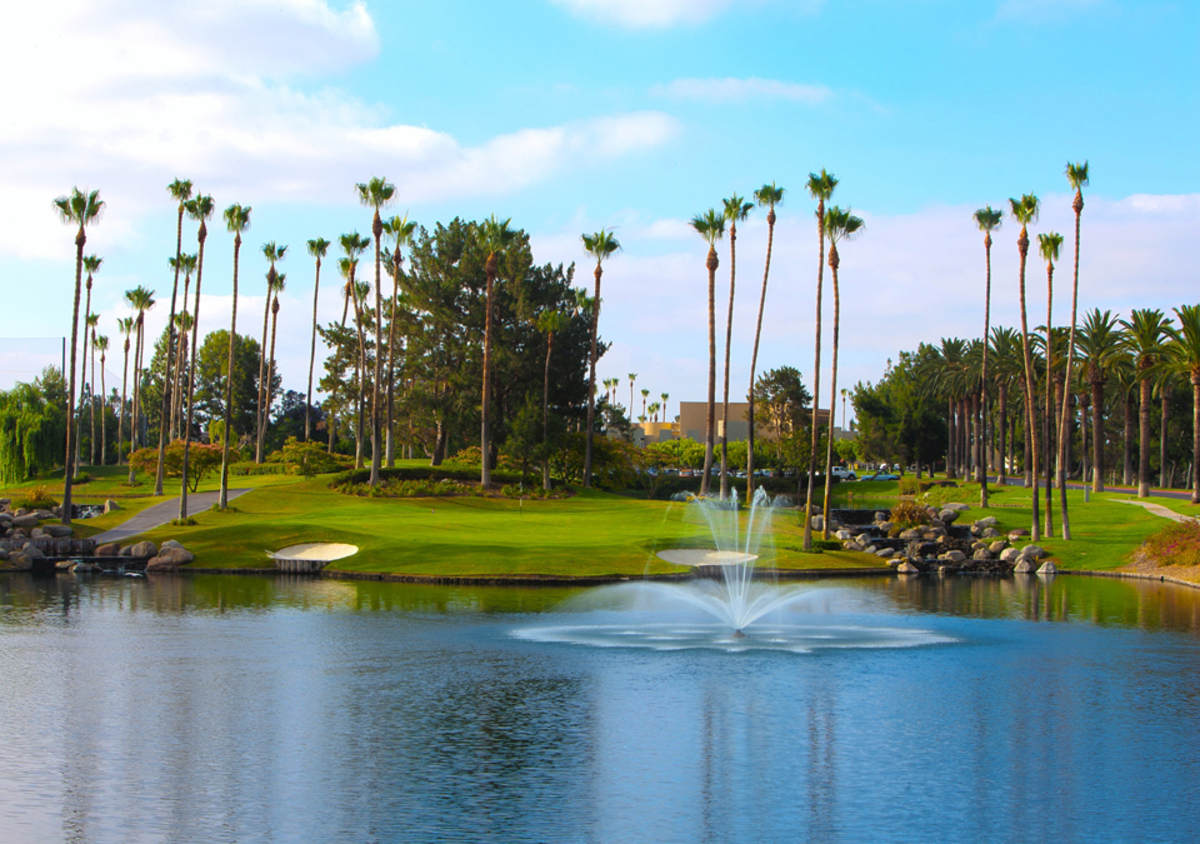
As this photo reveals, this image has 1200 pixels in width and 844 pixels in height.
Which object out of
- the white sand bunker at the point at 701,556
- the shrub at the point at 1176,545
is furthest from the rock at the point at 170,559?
the shrub at the point at 1176,545

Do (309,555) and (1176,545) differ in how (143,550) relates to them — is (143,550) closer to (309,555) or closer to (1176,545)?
(309,555)

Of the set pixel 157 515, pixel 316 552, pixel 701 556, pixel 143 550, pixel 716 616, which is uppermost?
pixel 157 515

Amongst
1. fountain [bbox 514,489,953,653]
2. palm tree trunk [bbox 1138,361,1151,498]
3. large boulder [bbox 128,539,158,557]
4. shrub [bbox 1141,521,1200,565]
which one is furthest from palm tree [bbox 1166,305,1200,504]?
large boulder [bbox 128,539,158,557]

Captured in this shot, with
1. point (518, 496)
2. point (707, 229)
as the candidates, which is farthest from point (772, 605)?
point (707, 229)

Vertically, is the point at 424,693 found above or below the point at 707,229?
below

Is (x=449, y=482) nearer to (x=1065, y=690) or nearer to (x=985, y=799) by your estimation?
(x=1065, y=690)

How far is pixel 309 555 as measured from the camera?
140 ft

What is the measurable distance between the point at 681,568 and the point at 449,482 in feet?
101

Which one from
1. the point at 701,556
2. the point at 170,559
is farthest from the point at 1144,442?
the point at 170,559

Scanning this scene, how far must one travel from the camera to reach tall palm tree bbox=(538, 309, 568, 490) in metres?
73.8

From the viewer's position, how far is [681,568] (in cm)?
4209

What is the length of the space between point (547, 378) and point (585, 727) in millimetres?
62012

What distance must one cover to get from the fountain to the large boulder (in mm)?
19216

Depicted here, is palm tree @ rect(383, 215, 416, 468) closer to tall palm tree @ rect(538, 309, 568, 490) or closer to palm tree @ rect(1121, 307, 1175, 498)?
tall palm tree @ rect(538, 309, 568, 490)
